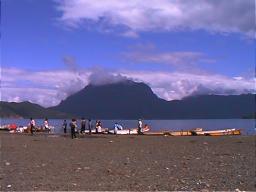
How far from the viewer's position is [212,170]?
17.2 m

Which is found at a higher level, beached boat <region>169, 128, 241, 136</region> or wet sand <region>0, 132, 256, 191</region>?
beached boat <region>169, 128, 241, 136</region>

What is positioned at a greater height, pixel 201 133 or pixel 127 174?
pixel 201 133

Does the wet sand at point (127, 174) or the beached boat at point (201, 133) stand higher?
the beached boat at point (201, 133)

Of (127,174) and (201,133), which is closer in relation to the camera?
(127,174)

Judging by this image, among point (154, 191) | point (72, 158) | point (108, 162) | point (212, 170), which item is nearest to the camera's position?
point (154, 191)

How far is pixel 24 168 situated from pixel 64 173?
2.04 meters

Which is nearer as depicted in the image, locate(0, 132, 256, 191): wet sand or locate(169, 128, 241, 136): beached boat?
locate(0, 132, 256, 191): wet sand

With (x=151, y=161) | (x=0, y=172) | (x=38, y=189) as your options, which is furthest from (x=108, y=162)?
(x=38, y=189)

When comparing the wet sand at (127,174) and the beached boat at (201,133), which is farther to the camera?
the beached boat at (201,133)

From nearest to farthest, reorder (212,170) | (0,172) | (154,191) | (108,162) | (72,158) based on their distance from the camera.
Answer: (154,191) < (0,172) < (212,170) < (108,162) < (72,158)

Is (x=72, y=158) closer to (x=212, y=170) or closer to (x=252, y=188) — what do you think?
(x=212, y=170)

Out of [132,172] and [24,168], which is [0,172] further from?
[132,172]

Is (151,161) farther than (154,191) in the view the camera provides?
Yes

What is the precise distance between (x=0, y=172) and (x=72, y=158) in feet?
19.8
